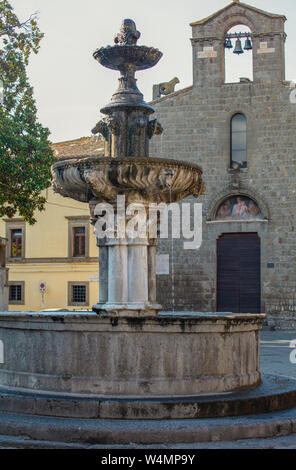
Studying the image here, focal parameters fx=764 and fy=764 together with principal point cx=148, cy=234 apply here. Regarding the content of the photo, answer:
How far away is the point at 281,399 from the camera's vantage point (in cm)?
758

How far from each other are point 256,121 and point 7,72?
10.7 meters

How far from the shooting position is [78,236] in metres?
34.7

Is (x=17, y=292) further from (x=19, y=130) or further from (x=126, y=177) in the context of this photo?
(x=126, y=177)

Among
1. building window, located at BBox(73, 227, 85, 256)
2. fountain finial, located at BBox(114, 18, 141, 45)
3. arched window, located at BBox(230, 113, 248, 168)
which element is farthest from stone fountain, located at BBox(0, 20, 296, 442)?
building window, located at BBox(73, 227, 85, 256)

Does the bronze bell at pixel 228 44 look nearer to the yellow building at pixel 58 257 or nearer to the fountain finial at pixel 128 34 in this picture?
the yellow building at pixel 58 257

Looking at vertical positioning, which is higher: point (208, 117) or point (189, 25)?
point (189, 25)

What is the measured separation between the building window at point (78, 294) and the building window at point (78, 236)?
1.30m

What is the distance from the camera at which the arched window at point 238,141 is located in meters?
27.0

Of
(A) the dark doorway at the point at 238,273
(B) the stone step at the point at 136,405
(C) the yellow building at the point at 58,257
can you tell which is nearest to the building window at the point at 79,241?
(C) the yellow building at the point at 58,257

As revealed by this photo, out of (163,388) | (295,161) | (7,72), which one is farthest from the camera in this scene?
(295,161)

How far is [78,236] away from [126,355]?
27.6m

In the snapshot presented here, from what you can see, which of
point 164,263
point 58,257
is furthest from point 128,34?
point 58,257
